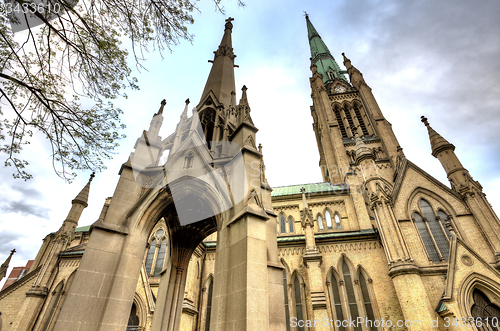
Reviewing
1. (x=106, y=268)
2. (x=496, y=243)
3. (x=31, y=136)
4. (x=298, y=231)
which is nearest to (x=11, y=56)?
(x=31, y=136)

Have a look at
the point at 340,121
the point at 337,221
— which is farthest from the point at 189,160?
the point at 340,121

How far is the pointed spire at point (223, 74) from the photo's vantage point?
12.4 m

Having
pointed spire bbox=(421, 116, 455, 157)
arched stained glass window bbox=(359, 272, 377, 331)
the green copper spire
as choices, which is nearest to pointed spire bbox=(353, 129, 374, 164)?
pointed spire bbox=(421, 116, 455, 157)

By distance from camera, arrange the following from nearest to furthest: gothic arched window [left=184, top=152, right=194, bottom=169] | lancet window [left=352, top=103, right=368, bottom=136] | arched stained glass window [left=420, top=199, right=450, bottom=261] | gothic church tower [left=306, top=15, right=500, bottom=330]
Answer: gothic arched window [left=184, top=152, right=194, bottom=169], gothic church tower [left=306, top=15, right=500, bottom=330], arched stained glass window [left=420, top=199, right=450, bottom=261], lancet window [left=352, top=103, right=368, bottom=136]

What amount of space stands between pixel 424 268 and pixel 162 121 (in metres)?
15.9

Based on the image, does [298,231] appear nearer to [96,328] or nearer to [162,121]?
[162,121]

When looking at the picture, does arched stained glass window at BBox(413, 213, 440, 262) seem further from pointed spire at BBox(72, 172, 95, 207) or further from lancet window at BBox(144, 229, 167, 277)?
pointed spire at BBox(72, 172, 95, 207)

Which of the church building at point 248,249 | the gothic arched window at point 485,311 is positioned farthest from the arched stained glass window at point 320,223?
the gothic arched window at point 485,311

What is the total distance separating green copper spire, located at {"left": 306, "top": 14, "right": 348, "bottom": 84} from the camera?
4371 cm

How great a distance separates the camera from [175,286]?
964 cm

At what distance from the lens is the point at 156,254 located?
19.1m

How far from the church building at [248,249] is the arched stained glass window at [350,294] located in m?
0.08

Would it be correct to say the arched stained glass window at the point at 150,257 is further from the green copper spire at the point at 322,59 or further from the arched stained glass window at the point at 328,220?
the green copper spire at the point at 322,59

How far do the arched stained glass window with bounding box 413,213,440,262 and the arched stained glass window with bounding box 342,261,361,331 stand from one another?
490cm
